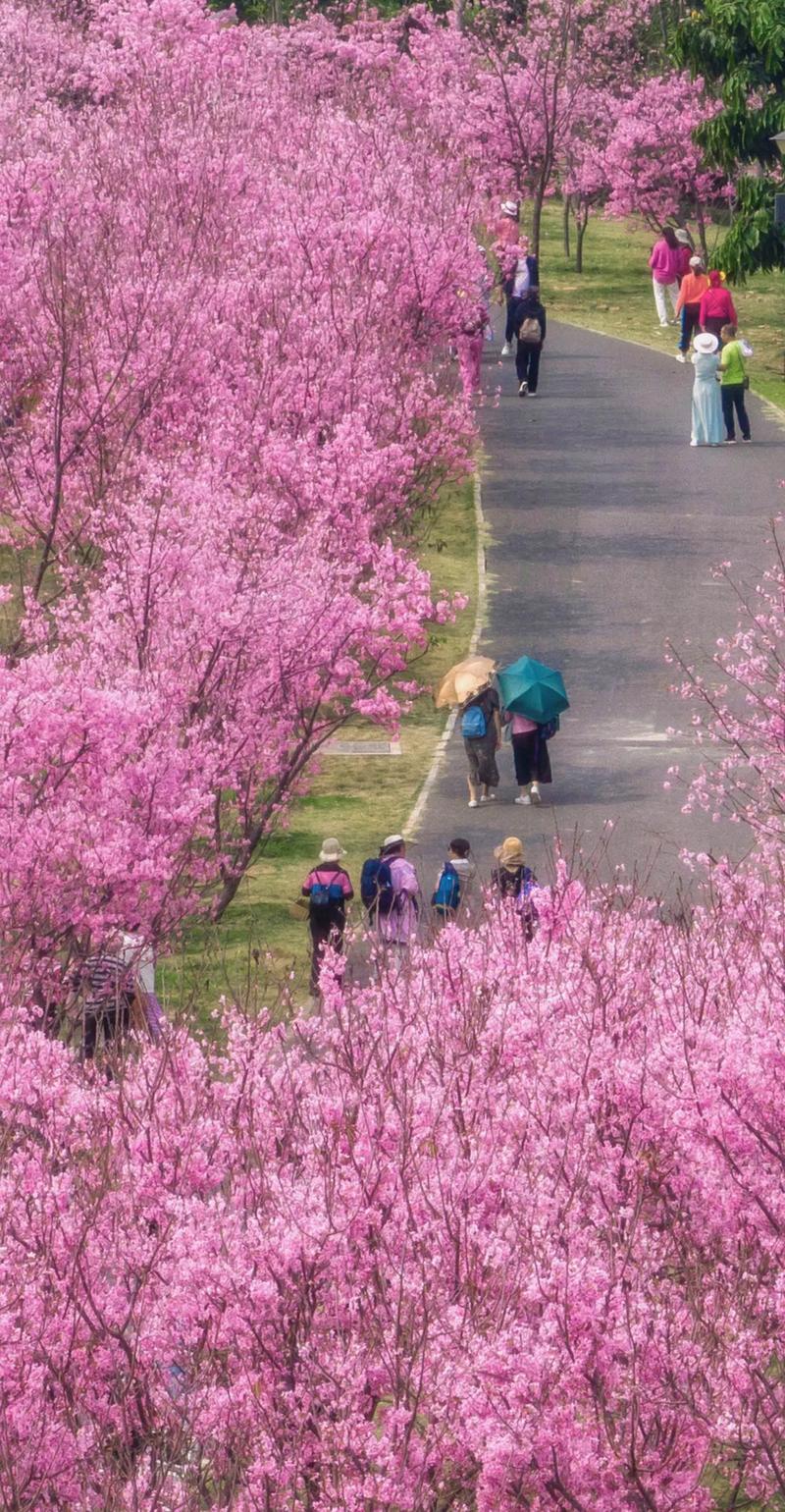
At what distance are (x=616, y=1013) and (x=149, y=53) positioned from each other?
33.3 m

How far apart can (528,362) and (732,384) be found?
4.99m

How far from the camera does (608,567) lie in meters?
32.6

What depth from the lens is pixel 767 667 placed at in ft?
72.1

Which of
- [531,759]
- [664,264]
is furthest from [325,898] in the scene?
[664,264]

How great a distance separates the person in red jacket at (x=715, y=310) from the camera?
122 feet

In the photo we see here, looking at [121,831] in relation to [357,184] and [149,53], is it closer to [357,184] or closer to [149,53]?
[357,184]

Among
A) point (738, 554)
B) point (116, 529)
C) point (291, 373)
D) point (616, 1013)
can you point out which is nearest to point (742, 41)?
point (738, 554)

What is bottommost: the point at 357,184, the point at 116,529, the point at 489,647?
the point at 489,647

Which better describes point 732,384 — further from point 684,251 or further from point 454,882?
point 454,882

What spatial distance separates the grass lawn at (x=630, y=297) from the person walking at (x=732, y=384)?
9.18ft

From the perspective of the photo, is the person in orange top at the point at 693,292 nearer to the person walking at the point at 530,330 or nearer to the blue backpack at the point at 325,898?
the person walking at the point at 530,330

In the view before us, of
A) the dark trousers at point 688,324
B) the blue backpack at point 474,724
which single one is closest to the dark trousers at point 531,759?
the blue backpack at point 474,724

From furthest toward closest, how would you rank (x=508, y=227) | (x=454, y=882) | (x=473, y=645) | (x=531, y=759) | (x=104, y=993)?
(x=508, y=227), (x=473, y=645), (x=531, y=759), (x=454, y=882), (x=104, y=993)

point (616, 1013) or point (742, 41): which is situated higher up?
point (742, 41)
